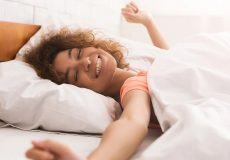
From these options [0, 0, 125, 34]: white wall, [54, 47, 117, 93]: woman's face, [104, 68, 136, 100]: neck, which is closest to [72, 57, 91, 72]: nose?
[54, 47, 117, 93]: woman's face

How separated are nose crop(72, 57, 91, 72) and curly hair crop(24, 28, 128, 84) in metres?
0.08

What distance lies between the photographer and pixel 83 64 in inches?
44.9

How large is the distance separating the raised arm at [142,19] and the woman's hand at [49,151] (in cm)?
130

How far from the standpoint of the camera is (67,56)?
121cm

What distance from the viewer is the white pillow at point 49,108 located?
0.90 metres

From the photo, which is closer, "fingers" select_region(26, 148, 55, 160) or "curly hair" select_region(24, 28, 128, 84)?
"fingers" select_region(26, 148, 55, 160)

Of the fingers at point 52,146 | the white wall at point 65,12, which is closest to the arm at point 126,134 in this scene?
the fingers at point 52,146

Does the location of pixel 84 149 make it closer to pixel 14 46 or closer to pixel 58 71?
pixel 58 71

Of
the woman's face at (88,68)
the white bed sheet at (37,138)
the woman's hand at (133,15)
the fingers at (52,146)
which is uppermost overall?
the fingers at (52,146)

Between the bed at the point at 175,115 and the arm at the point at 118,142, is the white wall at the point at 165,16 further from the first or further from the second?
the arm at the point at 118,142

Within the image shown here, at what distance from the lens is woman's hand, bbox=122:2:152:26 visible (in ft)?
5.71

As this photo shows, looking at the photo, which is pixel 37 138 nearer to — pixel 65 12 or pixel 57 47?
pixel 57 47

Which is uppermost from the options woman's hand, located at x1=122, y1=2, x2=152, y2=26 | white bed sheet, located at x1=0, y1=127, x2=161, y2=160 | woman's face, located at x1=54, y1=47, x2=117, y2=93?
woman's hand, located at x1=122, y1=2, x2=152, y2=26

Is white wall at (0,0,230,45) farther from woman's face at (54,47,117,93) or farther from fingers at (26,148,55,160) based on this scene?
fingers at (26,148,55,160)
